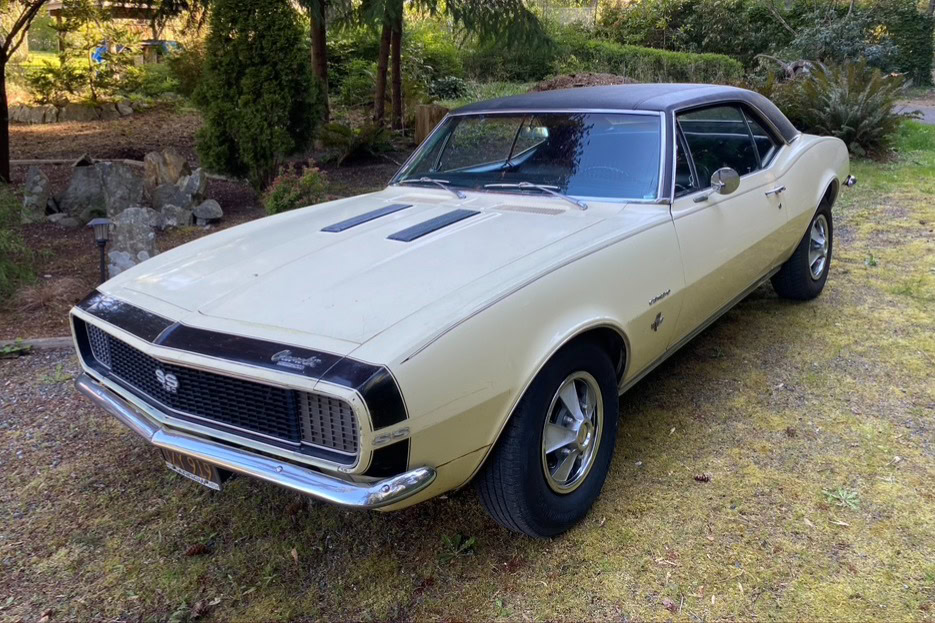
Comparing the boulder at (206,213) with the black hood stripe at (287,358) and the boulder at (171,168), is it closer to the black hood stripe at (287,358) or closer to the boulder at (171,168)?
the boulder at (171,168)

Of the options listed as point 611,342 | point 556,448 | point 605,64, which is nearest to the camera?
point 556,448

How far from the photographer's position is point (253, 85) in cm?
744

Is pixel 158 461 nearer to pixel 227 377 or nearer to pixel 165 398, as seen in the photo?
pixel 165 398

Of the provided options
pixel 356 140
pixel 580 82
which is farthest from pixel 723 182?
pixel 580 82

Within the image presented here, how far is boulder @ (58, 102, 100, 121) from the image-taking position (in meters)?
14.4

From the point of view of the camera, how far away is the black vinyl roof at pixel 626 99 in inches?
144

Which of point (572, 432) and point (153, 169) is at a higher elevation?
point (153, 169)

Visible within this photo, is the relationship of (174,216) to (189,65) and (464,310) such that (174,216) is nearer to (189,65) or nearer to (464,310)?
(464,310)

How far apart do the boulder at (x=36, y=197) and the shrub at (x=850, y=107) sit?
9.44 m

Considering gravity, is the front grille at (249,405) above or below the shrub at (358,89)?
below

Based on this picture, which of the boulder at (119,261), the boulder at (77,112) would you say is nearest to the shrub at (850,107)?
the boulder at (119,261)

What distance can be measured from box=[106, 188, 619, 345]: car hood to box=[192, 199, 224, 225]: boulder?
158 inches

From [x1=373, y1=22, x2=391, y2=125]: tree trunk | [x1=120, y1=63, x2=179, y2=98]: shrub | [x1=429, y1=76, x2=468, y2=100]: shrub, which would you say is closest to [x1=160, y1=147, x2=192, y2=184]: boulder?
[x1=373, y1=22, x2=391, y2=125]: tree trunk

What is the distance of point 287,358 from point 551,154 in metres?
2.01
